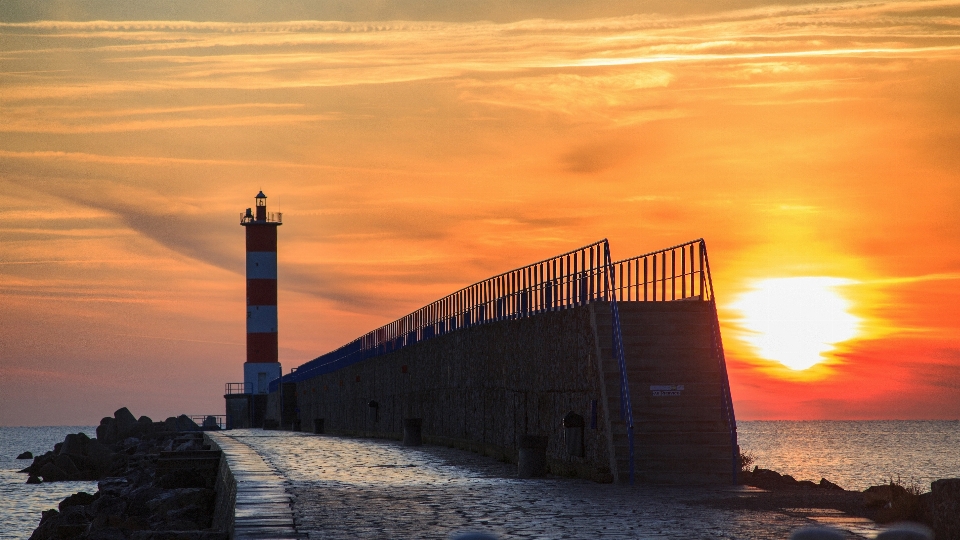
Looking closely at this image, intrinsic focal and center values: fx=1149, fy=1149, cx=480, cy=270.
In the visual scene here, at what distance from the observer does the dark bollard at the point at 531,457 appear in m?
19.5

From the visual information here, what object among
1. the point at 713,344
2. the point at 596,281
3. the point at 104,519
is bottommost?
the point at 104,519

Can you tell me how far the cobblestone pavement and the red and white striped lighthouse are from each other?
49.5 meters

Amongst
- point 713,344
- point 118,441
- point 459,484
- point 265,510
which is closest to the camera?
point 265,510

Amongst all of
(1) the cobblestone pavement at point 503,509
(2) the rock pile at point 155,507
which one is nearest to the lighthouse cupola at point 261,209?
(2) the rock pile at point 155,507

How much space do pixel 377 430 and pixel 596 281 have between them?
915 inches

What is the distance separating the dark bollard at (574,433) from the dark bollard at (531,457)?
1.57 ft

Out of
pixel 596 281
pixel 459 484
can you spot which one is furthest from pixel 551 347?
pixel 459 484

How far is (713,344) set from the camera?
64.3 feet

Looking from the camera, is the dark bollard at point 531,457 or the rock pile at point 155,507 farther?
the rock pile at point 155,507

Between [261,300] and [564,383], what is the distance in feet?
166

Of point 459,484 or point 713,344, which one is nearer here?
point 459,484

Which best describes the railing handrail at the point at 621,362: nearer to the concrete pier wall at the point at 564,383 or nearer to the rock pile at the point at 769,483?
the concrete pier wall at the point at 564,383

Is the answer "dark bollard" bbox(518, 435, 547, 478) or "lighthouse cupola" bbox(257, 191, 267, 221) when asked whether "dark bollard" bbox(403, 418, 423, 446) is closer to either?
"dark bollard" bbox(518, 435, 547, 478)

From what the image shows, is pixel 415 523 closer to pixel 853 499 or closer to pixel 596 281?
pixel 853 499
